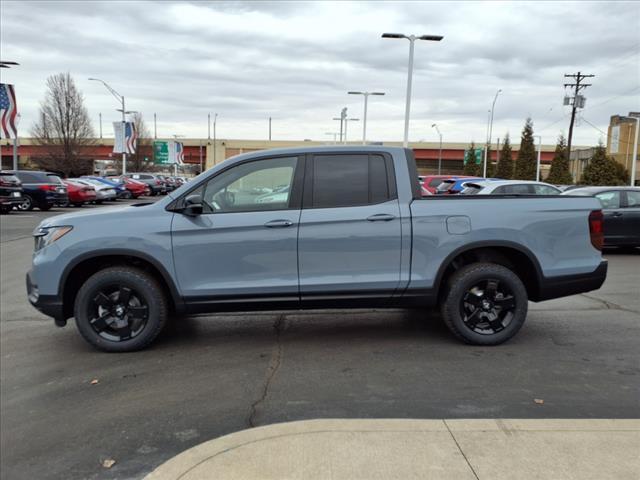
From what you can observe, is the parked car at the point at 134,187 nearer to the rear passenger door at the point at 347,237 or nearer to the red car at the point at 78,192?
the red car at the point at 78,192

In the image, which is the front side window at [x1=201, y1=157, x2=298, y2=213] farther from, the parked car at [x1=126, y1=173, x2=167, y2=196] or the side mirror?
the parked car at [x1=126, y1=173, x2=167, y2=196]

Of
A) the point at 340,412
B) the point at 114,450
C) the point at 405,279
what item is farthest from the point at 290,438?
the point at 405,279

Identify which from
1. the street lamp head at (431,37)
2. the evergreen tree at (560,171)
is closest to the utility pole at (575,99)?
the evergreen tree at (560,171)

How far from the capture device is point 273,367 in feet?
15.7

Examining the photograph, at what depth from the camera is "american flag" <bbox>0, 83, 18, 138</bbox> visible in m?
26.8

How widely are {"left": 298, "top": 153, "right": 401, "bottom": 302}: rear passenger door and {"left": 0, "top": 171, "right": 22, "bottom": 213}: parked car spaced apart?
69.0ft

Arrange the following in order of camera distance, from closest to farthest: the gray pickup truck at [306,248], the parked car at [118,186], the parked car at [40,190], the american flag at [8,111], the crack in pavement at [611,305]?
the gray pickup truck at [306,248] < the crack in pavement at [611,305] < the parked car at [40,190] < the american flag at [8,111] < the parked car at [118,186]

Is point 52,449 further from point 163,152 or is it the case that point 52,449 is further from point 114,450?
point 163,152

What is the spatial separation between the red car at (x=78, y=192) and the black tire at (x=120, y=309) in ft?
78.0

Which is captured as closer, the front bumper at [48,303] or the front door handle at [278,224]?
the front door handle at [278,224]

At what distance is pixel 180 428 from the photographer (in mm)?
3693

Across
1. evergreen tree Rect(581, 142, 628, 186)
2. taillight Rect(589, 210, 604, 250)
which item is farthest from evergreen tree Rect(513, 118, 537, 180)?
taillight Rect(589, 210, 604, 250)

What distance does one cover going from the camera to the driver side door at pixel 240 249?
4.95 metres

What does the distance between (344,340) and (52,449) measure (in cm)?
282
